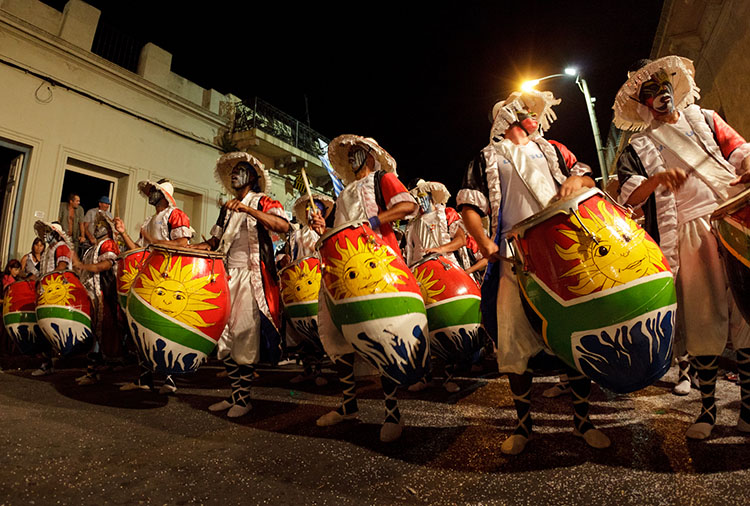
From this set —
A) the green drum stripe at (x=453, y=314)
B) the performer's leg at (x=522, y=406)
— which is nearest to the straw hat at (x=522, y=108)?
the green drum stripe at (x=453, y=314)

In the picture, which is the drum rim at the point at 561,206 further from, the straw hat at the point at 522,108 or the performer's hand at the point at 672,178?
the straw hat at the point at 522,108

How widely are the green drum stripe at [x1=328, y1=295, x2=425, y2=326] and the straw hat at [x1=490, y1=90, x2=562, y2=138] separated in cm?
125

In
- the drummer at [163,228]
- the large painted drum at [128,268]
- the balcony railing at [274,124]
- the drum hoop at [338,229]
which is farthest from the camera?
the balcony railing at [274,124]

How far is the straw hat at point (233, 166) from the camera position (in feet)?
12.0

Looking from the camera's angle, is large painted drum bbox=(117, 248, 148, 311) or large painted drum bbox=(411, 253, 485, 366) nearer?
large painted drum bbox=(411, 253, 485, 366)

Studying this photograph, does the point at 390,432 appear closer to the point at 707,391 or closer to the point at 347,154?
the point at 707,391

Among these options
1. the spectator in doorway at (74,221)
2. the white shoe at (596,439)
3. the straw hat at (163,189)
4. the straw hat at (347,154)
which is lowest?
the white shoe at (596,439)

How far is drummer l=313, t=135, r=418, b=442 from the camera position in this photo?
2.61 m

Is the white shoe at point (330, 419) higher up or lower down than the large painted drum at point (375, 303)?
lower down

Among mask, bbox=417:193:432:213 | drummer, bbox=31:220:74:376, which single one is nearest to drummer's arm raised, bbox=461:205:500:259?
mask, bbox=417:193:432:213

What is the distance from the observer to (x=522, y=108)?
2494 mm

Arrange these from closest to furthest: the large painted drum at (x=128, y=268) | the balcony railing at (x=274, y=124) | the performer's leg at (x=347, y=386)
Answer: the performer's leg at (x=347, y=386), the large painted drum at (x=128, y=268), the balcony railing at (x=274, y=124)

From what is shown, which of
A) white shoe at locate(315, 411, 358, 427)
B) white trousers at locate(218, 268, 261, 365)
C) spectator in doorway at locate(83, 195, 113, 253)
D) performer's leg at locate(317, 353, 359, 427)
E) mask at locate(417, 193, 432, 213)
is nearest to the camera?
white shoe at locate(315, 411, 358, 427)

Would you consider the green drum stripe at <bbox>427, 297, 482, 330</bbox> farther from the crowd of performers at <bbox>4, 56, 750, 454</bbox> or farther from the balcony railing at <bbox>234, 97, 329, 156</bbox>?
the balcony railing at <bbox>234, 97, 329, 156</bbox>
